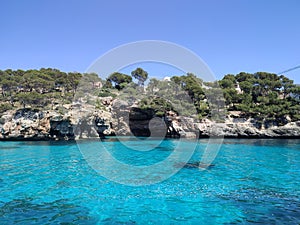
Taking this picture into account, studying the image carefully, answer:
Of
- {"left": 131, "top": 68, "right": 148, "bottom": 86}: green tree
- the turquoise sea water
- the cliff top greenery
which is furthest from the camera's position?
{"left": 131, "top": 68, "right": 148, "bottom": 86}: green tree

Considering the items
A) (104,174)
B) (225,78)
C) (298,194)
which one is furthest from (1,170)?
(225,78)

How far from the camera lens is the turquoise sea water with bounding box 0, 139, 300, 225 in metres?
7.52

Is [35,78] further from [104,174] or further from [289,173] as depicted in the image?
[289,173]

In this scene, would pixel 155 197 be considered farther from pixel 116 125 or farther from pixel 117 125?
pixel 117 125

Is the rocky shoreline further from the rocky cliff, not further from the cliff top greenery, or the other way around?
the cliff top greenery

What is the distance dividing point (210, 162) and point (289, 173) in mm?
5099

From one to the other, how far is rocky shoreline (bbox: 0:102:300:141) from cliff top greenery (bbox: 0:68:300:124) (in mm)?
1639

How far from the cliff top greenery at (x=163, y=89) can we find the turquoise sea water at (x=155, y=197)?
21.8 metres

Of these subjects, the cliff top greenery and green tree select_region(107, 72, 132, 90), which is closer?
the cliff top greenery

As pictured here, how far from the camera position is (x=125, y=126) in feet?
134

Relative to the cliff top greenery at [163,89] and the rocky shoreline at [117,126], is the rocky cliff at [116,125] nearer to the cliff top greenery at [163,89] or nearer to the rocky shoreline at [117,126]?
the rocky shoreline at [117,126]

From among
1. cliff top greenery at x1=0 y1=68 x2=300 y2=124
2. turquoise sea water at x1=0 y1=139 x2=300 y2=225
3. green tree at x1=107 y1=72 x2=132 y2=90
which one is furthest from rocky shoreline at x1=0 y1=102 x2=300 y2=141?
turquoise sea water at x1=0 y1=139 x2=300 y2=225

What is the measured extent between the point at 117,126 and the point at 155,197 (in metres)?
31.2

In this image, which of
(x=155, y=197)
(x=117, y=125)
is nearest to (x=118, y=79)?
(x=117, y=125)
